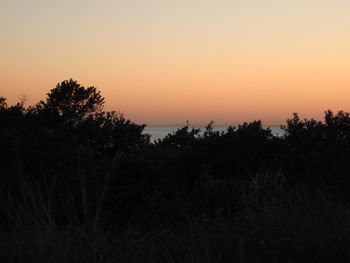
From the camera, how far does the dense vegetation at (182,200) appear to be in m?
4.77

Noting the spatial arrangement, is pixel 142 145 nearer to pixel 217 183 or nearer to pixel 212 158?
pixel 212 158

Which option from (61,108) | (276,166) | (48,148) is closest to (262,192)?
(276,166)

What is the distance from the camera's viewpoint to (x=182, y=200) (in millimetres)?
9164

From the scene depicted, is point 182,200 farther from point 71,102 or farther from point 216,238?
point 71,102

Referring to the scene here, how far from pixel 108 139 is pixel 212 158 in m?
3.71

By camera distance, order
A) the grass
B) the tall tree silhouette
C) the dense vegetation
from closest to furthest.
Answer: the grass
the dense vegetation
the tall tree silhouette

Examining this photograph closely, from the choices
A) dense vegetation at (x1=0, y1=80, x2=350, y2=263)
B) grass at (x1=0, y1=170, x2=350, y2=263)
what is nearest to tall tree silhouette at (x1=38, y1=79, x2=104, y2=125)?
dense vegetation at (x1=0, y1=80, x2=350, y2=263)

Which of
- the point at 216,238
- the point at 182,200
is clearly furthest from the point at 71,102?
the point at 216,238

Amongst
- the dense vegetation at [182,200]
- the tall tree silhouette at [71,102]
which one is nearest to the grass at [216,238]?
the dense vegetation at [182,200]

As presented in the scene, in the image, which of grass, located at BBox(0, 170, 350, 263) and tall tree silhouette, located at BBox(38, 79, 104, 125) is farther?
tall tree silhouette, located at BBox(38, 79, 104, 125)

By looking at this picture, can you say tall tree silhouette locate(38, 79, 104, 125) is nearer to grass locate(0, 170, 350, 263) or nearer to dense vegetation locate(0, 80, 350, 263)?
dense vegetation locate(0, 80, 350, 263)

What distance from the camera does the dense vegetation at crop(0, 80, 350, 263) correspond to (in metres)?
4.77

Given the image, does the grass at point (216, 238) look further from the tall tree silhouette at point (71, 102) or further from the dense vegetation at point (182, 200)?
the tall tree silhouette at point (71, 102)

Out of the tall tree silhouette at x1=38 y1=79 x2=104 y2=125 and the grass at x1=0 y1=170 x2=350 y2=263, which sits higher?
the tall tree silhouette at x1=38 y1=79 x2=104 y2=125
